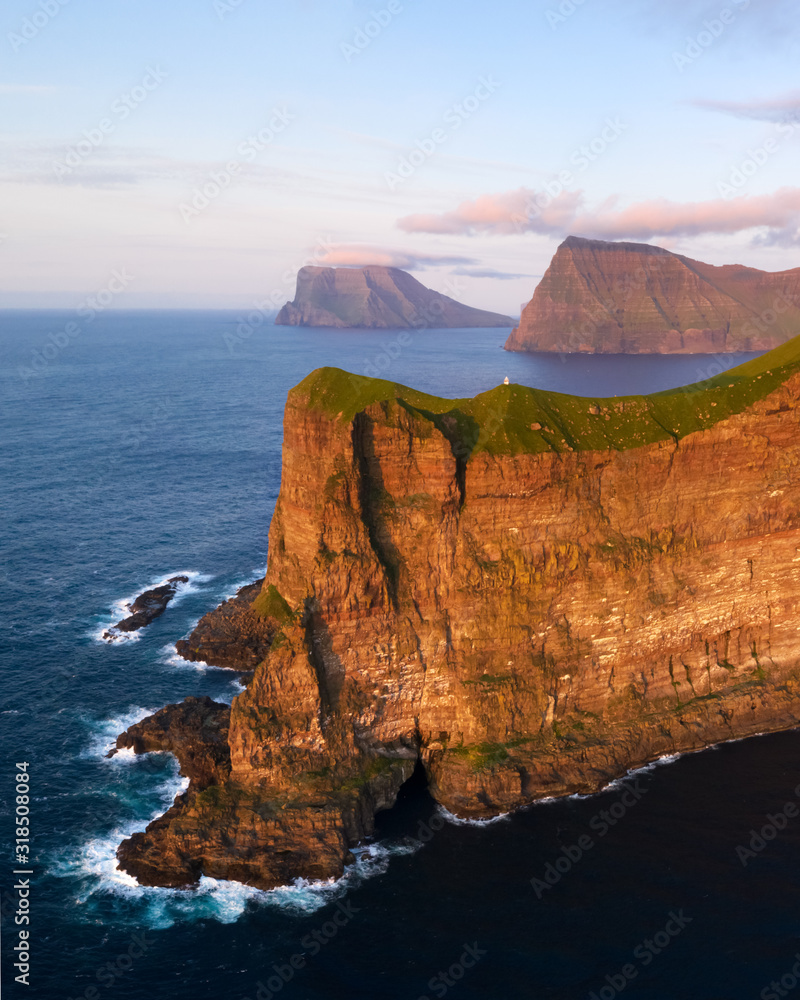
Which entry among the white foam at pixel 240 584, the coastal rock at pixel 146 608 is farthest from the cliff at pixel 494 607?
the white foam at pixel 240 584

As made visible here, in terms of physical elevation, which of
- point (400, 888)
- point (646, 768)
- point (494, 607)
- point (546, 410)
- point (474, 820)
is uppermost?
point (546, 410)

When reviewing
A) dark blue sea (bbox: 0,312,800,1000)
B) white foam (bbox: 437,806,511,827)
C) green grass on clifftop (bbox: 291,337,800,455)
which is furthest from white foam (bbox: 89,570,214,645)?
white foam (bbox: 437,806,511,827)

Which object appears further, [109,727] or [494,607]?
[109,727]

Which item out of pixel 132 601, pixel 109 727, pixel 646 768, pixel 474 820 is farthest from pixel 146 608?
pixel 646 768

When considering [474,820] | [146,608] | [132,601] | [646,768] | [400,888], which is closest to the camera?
[400,888]

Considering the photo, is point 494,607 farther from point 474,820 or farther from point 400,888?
point 400,888

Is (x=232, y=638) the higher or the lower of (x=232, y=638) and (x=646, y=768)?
the higher

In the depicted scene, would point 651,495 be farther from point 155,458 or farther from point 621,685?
point 155,458
